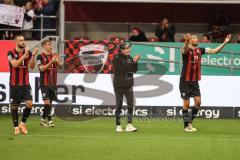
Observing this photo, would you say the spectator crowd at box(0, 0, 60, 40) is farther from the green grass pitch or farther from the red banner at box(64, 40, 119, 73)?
the green grass pitch

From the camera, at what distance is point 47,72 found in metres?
17.8

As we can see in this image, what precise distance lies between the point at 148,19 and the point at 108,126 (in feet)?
28.0

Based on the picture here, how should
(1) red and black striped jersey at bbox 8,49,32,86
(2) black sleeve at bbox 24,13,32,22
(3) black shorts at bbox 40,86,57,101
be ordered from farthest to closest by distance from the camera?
(2) black sleeve at bbox 24,13,32,22
(3) black shorts at bbox 40,86,57,101
(1) red and black striped jersey at bbox 8,49,32,86

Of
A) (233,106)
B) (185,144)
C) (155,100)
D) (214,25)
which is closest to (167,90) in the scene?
(155,100)

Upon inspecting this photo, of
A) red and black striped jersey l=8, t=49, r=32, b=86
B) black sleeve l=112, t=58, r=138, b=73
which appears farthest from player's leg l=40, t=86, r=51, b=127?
black sleeve l=112, t=58, r=138, b=73

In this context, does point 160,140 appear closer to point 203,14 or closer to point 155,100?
point 155,100

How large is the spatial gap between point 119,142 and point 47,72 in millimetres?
→ 4285

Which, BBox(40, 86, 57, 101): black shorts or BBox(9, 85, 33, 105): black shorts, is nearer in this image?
BBox(9, 85, 33, 105): black shorts

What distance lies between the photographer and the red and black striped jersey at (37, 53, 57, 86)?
1750 cm

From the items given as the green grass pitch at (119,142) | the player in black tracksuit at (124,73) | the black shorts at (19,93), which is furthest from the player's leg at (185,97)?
the black shorts at (19,93)

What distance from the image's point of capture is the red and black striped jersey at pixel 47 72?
1750 centimetres

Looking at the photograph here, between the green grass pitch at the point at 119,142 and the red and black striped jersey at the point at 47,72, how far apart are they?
45.0 inches

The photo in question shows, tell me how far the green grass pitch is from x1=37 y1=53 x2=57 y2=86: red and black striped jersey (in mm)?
1144

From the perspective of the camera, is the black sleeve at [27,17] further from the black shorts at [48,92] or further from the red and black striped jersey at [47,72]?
the black shorts at [48,92]
